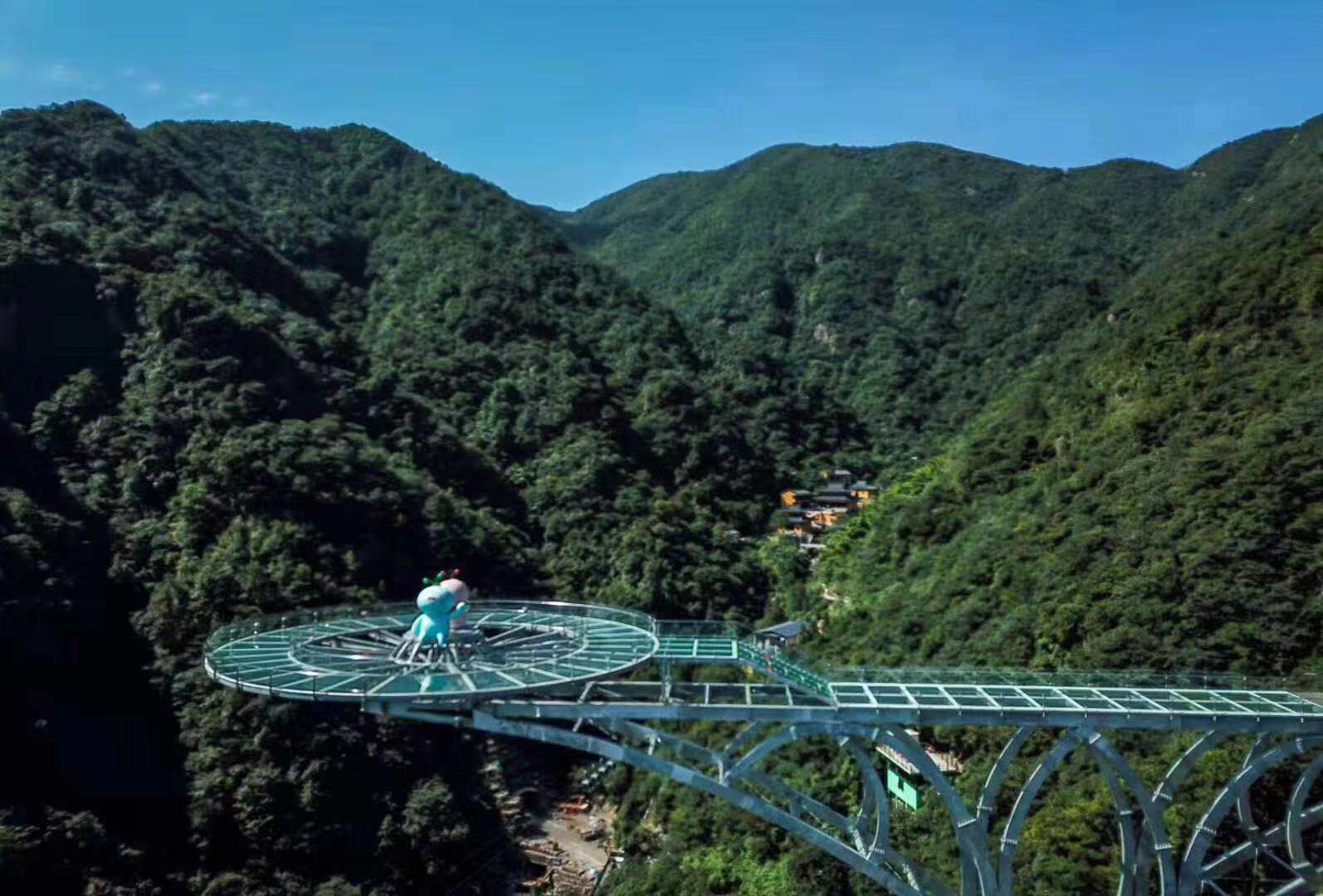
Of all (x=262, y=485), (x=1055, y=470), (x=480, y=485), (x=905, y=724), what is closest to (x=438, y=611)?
(x=905, y=724)

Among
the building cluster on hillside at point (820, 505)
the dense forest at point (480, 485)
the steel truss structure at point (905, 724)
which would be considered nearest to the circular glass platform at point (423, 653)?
the steel truss structure at point (905, 724)

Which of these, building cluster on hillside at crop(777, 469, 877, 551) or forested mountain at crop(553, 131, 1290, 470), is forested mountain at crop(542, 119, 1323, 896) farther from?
building cluster on hillside at crop(777, 469, 877, 551)

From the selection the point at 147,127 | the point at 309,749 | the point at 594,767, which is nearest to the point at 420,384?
the point at 594,767

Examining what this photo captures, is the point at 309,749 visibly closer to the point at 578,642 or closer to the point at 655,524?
the point at 578,642

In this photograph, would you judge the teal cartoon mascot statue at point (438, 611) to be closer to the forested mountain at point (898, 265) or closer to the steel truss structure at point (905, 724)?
the steel truss structure at point (905, 724)

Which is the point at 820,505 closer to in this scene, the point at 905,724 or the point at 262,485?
the point at 262,485

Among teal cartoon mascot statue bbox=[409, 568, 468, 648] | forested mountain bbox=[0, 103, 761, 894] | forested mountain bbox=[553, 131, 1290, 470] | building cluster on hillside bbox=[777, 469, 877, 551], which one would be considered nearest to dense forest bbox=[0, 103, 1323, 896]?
forested mountain bbox=[0, 103, 761, 894]

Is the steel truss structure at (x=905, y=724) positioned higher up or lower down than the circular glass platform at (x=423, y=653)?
lower down
